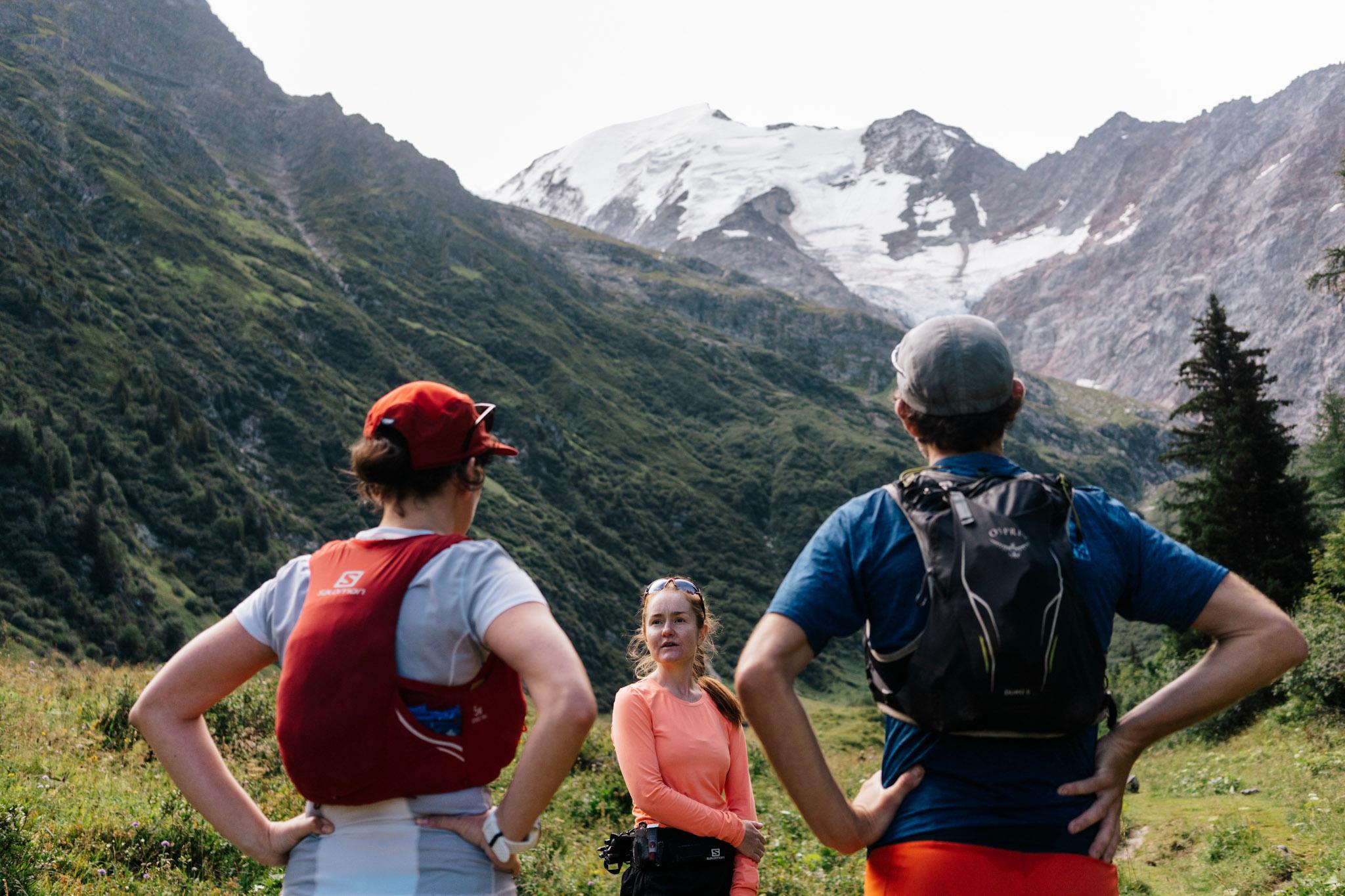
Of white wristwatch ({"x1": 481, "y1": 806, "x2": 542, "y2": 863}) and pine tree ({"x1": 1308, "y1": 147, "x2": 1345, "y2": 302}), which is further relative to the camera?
pine tree ({"x1": 1308, "y1": 147, "x2": 1345, "y2": 302})

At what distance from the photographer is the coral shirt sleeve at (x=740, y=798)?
4.34m

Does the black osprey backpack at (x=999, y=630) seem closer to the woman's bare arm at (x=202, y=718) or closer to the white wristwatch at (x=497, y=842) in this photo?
the white wristwatch at (x=497, y=842)

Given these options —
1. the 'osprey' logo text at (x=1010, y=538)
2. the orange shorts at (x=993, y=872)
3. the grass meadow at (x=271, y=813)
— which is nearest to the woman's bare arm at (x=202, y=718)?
the orange shorts at (x=993, y=872)

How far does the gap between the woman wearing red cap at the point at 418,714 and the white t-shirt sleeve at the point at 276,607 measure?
118 millimetres

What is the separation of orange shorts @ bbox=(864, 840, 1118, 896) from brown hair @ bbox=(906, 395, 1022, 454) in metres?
1.09

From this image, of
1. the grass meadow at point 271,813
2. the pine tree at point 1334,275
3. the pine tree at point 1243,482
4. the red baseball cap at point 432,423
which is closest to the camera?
the red baseball cap at point 432,423

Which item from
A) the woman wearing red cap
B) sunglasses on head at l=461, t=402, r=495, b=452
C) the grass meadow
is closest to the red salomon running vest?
the woman wearing red cap

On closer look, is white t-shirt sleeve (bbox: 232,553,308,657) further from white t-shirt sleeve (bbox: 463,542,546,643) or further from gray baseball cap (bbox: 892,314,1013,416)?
gray baseball cap (bbox: 892,314,1013,416)

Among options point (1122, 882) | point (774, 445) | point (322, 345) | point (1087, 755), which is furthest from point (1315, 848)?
point (774, 445)

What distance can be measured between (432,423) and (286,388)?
119852 mm

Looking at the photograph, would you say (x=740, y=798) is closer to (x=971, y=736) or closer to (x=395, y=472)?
(x=971, y=736)

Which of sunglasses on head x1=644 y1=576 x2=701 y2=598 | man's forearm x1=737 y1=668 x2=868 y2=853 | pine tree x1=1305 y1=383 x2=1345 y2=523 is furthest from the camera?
pine tree x1=1305 y1=383 x2=1345 y2=523

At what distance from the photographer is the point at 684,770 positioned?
4414mm

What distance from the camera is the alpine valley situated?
78.2 meters
